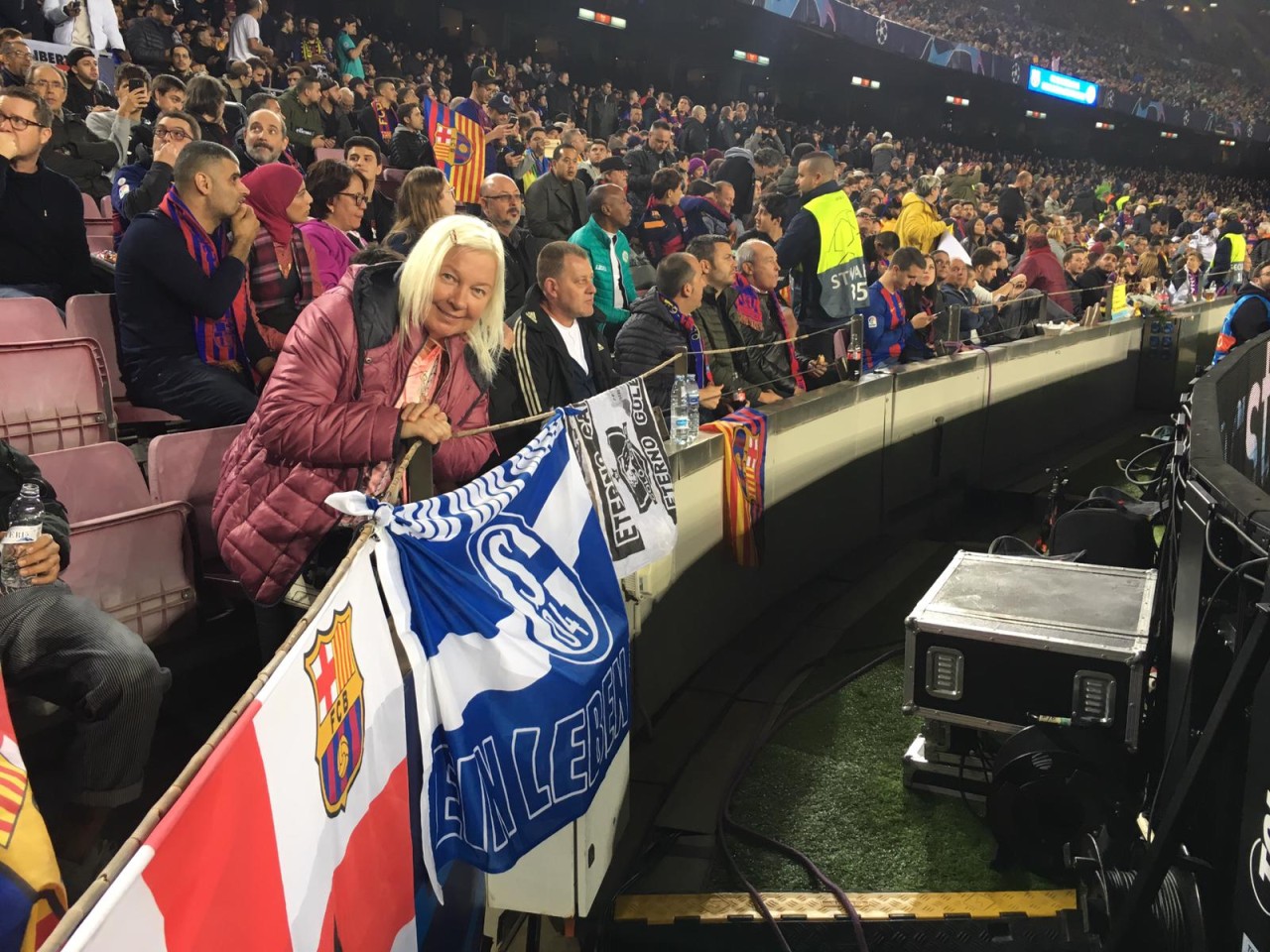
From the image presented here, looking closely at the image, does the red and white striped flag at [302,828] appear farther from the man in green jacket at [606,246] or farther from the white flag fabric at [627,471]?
the man in green jacket at [606,246]

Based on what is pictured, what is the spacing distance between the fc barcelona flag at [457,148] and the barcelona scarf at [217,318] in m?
3.87

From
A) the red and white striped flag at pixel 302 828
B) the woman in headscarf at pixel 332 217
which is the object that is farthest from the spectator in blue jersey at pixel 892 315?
the red and white striped flag at pixel 302 828

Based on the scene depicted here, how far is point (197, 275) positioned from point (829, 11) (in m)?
23.8

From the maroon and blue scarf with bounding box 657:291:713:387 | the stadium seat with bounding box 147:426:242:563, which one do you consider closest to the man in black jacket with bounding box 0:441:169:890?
the stadium seat with bounding box 147:426:242:563

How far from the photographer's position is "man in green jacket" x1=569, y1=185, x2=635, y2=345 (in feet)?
19.8

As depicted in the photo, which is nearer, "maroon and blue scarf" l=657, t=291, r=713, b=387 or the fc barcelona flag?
"maroon and blue scarf" l=657, t=291, r=713, b=387

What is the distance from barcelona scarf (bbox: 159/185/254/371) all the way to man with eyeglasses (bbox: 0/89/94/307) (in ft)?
3.10

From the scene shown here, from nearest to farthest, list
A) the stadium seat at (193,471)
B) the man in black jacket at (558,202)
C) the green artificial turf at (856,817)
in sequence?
the green artificial turf at (856,817) < the stadium seat at (193,471) < the man in black jacket at (558,202)

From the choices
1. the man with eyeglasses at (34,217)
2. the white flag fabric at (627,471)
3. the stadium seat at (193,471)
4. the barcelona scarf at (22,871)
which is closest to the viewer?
the barcelona scarf at (22,871)

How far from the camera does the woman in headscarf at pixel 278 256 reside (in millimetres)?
4359

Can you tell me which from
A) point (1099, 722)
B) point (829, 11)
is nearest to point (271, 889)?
point (1099, 722)

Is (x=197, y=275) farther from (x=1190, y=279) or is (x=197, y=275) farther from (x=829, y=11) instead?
(x=829, y=11)

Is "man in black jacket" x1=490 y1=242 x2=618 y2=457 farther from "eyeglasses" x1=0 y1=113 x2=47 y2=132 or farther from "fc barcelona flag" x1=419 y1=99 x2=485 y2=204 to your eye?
"fc barcelona flag" x1=419 y1=99 x2=485 y2=204

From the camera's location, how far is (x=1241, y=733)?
2.06 m
